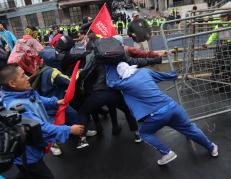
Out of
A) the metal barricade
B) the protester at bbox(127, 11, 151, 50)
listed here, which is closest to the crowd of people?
the metal barricade

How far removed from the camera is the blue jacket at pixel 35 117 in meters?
2.96

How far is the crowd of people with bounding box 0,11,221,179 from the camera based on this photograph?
317cm

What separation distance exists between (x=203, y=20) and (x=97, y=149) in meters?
3.08

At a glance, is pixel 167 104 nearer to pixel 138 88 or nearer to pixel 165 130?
pixel 138 88

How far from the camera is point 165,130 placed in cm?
507

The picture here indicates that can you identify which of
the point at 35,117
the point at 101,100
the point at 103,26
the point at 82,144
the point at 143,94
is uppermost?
the point at 103,26

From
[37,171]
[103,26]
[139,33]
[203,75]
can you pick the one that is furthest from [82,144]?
[139,33]

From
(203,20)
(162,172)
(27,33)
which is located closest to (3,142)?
(162,172)

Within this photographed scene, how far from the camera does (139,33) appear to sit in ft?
35.6

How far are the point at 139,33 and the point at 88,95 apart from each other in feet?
21.6

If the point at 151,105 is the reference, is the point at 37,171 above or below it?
below

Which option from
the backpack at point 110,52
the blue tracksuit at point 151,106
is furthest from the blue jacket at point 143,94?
the backpack at point 110,52

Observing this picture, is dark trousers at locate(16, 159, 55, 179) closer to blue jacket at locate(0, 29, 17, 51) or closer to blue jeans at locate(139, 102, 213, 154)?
blue jeans at locate(139, 102, 213, 154)

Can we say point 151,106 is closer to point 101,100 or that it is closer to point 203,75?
point 101,100
